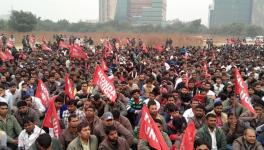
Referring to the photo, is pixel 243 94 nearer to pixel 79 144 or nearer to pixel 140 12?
pixel 79 144

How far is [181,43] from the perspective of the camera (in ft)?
158

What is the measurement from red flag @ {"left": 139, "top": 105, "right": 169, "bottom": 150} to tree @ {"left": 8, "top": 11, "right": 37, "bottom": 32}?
1867 inches

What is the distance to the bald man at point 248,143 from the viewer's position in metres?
5.38

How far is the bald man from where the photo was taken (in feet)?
17.6

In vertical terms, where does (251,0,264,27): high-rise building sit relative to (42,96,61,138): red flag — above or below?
above

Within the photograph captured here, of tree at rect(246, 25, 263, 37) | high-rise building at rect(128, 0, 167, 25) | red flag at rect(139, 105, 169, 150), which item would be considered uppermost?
high-rise building at rect(128, 0, 167, 25)

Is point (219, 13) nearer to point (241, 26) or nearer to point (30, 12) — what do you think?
point (241, 26)

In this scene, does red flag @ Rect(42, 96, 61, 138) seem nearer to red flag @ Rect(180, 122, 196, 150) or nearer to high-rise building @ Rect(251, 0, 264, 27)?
red flag @ Rect(180, 122, 196, 150)

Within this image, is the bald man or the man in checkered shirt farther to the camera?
the man in checkered shirt

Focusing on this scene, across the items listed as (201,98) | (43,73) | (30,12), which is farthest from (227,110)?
(30,12)

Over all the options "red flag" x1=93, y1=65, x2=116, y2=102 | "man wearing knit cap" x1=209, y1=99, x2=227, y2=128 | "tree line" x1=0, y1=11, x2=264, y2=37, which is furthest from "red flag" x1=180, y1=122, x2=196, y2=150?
"tree line" x1=0, y1=11, x2=264, y2=37

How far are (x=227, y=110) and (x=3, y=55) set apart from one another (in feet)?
32.4

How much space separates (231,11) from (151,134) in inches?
3926

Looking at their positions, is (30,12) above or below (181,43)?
above
